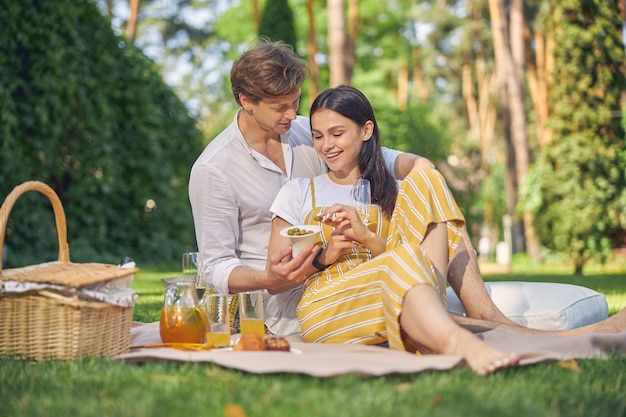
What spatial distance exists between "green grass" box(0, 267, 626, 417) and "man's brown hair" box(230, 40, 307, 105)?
1.54 meters

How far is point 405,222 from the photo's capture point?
3.89m

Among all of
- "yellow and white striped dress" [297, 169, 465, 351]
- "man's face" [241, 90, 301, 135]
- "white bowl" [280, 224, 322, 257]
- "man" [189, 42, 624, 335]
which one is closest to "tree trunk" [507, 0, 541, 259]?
"man" [189, 42, 624, 335]

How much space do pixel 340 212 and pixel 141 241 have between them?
975 centimetres

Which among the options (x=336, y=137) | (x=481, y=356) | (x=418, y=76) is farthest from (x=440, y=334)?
(x=418, y=76)

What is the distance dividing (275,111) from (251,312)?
1105 mm

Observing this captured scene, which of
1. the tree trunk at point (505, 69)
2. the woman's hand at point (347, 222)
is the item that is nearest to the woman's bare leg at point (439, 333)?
the woman's hand at point (347, 222)

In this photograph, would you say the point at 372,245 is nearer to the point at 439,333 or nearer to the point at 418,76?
the point at 439,333

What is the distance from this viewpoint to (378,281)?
358 cm

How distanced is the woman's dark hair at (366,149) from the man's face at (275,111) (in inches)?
5.5

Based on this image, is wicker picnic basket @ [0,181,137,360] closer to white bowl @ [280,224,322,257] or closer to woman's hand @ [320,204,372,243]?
Result: white bowl @ [280,224,322,257]

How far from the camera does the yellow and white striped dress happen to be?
3480mm

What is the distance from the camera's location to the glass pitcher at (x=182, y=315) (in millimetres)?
3787

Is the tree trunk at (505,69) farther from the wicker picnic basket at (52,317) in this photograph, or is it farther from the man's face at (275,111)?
the wicker picnic basket at (52,317)

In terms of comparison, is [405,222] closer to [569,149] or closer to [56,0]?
[56,0]
